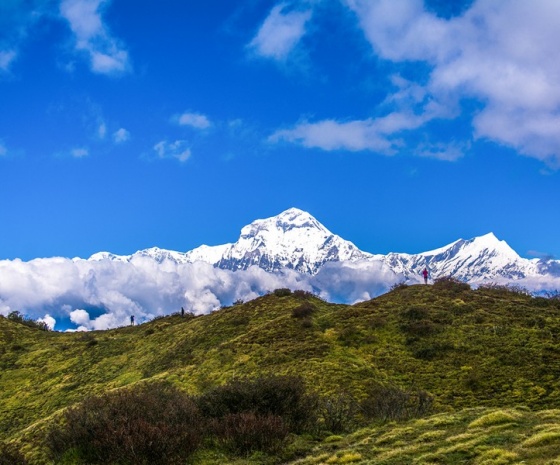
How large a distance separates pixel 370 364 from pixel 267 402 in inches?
725

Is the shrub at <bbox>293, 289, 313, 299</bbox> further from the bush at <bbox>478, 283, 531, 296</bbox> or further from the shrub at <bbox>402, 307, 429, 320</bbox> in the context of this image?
the bush at <bbox>478, 283, 531, 296</bbox>

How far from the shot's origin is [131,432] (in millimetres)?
19750

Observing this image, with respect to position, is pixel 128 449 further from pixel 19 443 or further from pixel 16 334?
pixel 16 334

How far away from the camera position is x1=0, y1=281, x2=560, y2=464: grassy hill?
67.8 ft

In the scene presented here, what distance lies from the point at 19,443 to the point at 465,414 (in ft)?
96.6

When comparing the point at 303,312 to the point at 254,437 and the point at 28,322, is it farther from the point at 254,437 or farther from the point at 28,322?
the point at 28,322

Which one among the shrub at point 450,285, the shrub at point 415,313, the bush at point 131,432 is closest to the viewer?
the bush at point 131,432

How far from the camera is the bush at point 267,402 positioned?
2564cm

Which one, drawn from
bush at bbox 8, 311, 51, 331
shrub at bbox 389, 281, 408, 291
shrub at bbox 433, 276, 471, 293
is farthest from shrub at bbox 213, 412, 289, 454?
bush at bbox 8, 311, 51, 331

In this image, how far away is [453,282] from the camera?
6384cm

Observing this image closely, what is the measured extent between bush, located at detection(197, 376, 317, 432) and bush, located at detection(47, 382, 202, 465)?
4.81 feet

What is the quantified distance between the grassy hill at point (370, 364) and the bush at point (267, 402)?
56.1 inches

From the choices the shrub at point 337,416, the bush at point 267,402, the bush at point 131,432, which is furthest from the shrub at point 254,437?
the shrub at point 337,416

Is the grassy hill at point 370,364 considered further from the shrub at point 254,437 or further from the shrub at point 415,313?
the shrub at point 254,437
